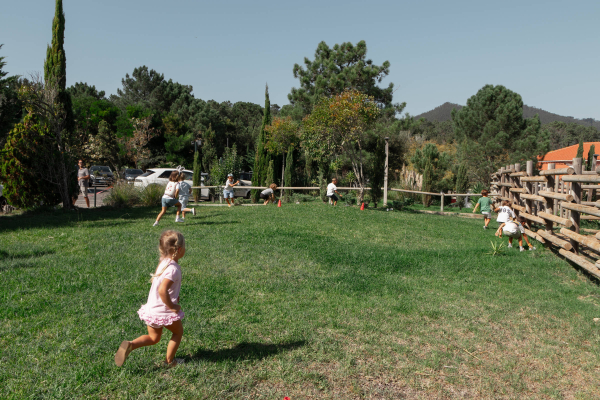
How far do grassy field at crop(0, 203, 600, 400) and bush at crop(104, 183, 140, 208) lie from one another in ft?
23.1

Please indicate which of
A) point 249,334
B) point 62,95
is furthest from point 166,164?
point 249,334

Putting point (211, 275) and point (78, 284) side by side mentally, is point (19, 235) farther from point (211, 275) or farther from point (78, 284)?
point (211, 275)

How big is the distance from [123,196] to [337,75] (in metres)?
20.5

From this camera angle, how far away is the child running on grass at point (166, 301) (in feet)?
11.4

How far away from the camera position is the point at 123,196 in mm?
16141

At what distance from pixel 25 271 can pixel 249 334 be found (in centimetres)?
403

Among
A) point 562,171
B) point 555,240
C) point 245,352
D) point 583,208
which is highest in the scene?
point 562,171

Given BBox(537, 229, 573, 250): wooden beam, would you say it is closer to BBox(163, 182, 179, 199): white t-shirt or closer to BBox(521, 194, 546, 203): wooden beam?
BBox(521, 194, 546, 203): wooden beam

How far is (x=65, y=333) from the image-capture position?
4148 mm

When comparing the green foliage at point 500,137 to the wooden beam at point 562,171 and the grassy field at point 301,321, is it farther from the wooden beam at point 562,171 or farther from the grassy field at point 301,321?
the grassy field at point 301,321

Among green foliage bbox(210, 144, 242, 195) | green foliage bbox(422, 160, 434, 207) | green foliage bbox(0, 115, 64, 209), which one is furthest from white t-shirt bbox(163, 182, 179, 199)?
green foliage bbox(422, 160, 434, 207)

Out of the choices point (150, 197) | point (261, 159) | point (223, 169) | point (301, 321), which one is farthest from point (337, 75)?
point (301, 321)

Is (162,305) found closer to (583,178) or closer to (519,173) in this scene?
(583,178)

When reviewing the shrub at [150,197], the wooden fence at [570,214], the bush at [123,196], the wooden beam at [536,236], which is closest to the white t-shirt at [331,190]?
the shrub at [150,197]
